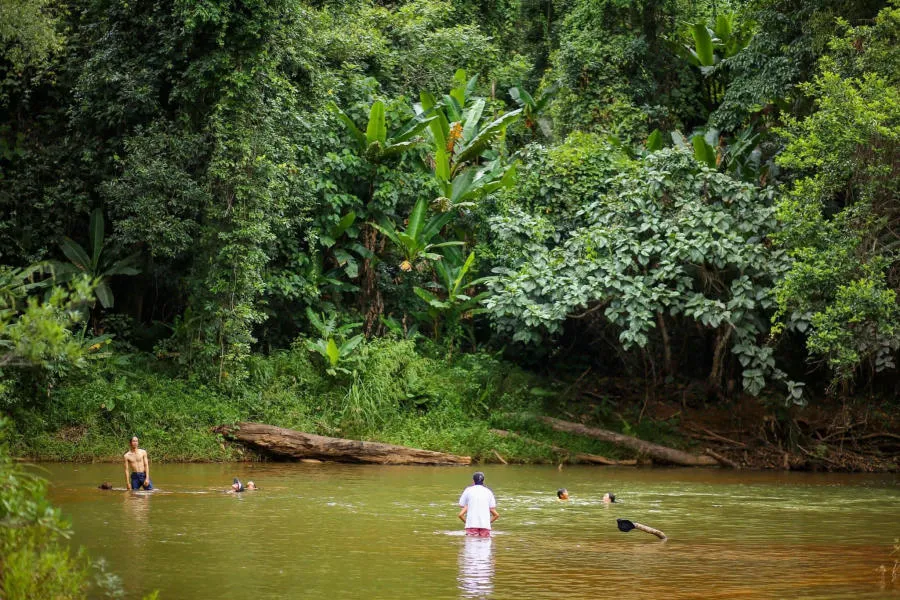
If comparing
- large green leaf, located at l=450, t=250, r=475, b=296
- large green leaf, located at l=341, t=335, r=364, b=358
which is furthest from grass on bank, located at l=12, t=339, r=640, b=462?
large green leaf, located at l=450, t=250, r=475, b=296

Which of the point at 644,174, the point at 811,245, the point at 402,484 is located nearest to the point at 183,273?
the point at 402,484

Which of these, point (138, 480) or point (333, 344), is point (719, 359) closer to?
point (333, 344)

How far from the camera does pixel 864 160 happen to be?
17688 millimetres

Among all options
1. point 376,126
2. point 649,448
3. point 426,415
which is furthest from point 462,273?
point 649,448

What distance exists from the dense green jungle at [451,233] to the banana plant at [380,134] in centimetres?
7

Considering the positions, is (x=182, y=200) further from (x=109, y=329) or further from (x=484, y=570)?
(x=484, y=570)

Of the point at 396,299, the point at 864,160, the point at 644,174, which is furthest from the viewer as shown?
the point at 396,299

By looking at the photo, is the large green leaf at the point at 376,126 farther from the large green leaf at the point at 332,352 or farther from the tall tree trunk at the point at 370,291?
the large green leaf at the point at 332,352

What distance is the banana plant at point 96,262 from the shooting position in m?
21.9

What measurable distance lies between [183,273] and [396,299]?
5780 mm

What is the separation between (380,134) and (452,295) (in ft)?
13.7

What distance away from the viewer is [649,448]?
22.9m

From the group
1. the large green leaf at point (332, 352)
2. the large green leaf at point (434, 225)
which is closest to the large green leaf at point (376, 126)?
the large green leaf at point (434, 225)

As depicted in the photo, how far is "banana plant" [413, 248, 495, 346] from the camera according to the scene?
24.4 metres
